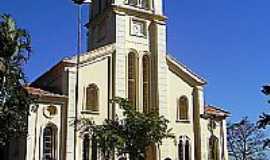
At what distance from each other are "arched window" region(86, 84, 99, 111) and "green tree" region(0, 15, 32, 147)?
5.33 metres

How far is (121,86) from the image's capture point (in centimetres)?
3984

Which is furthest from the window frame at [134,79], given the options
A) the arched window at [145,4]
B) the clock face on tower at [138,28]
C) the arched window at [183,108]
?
the arched window at [145,4]

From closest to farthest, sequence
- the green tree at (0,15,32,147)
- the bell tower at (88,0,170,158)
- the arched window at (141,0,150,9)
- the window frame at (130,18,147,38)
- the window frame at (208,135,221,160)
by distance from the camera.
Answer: the green tree at (0,15,32,147)
the bell tower at (88,0,170,158)
the window frame at (130,18,147,38)
the window frame at (208,135,221,160)
the arched window at (141,0,150,9)

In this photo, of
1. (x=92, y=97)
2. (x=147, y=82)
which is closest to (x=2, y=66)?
(x=92, y=97)

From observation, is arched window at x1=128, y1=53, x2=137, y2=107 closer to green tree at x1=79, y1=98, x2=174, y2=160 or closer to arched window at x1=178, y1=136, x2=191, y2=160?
green tree at x1=79, y1=98, x2=174, y2=160

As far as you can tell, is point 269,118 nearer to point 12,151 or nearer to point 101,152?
point 101,152

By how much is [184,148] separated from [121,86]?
23.6 feet

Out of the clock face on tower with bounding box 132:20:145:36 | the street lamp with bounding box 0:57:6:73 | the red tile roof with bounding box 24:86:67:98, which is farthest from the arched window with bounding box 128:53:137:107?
the street lamp with bounding box 0:57:6:73

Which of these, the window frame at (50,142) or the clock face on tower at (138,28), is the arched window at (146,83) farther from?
the window frame at (50,142)

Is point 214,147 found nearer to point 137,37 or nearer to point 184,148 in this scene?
point 184,148

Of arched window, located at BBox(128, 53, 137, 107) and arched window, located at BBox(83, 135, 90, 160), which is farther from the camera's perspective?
arched window, located at BBox(128, 53, 137, 107)

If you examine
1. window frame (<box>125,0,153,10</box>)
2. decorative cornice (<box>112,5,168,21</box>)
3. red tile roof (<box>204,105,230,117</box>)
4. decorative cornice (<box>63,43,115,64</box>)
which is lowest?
red tile roof (<box>204,105,230,117</box>)

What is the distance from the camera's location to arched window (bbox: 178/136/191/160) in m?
41.3

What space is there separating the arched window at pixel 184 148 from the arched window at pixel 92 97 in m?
7.73
